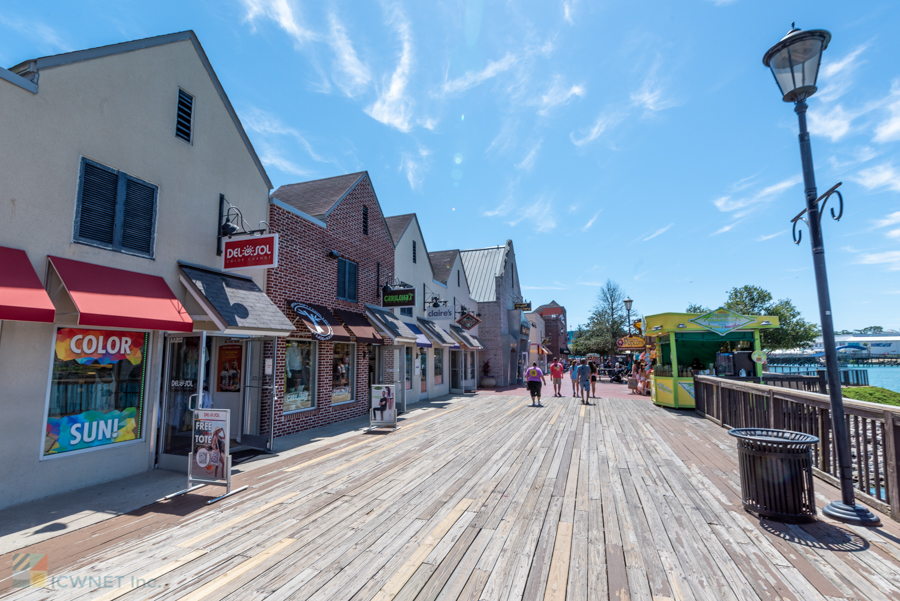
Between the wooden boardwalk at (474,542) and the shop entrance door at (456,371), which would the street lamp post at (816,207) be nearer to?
the wooden boardwalk at (474,542)

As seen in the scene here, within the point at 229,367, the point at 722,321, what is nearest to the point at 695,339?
the point at 722,321

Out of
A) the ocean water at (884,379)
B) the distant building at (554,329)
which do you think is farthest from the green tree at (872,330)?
the distant building at (554,329)

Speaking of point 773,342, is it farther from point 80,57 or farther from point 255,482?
point 80,57

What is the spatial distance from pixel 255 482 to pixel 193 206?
5.25m

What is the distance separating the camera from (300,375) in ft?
35.9

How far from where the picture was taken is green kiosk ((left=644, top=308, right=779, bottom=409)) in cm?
1398

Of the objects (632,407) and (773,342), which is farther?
(773,342)

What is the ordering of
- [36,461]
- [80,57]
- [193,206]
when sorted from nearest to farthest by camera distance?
[36,461] → [80,57] → [193,206]

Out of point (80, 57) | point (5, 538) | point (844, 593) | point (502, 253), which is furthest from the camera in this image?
point (502, 253)

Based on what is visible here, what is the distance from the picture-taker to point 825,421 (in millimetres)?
6262

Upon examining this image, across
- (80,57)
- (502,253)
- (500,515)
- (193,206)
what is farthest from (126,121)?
(502,253)

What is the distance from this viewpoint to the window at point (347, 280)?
42.2 ft

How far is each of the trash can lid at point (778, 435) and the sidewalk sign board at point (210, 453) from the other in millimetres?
6655

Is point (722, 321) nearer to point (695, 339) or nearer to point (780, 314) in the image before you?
point (695, 339)
